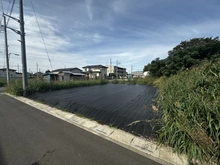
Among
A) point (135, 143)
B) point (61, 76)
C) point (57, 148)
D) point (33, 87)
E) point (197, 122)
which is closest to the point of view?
point (197, 122)

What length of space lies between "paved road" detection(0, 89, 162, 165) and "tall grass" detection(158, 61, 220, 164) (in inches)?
23.6

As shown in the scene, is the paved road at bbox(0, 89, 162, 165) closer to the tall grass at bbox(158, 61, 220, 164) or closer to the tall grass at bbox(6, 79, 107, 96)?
the tall grass at bbox(158, 61, 220, 164)

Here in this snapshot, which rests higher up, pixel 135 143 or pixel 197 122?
pixel 197 122

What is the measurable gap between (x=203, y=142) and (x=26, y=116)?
14.3ft

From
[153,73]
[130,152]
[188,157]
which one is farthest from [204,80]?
[153,73]

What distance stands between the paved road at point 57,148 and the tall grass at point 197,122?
60 centimetres

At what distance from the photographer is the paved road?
158cm

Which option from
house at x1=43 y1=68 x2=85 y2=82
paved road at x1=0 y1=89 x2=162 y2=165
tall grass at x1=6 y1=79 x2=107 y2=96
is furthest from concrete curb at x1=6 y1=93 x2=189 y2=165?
house at x1=43 y1=68 x2=85 y2=82

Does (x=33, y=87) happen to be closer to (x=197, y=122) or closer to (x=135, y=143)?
(x=135, y=143)

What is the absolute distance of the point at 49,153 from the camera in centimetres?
172

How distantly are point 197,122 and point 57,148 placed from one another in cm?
234

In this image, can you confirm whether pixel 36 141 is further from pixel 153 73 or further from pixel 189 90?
pixel 153 73

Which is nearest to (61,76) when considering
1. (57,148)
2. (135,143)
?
(57,148)

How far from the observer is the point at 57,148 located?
184 cm
